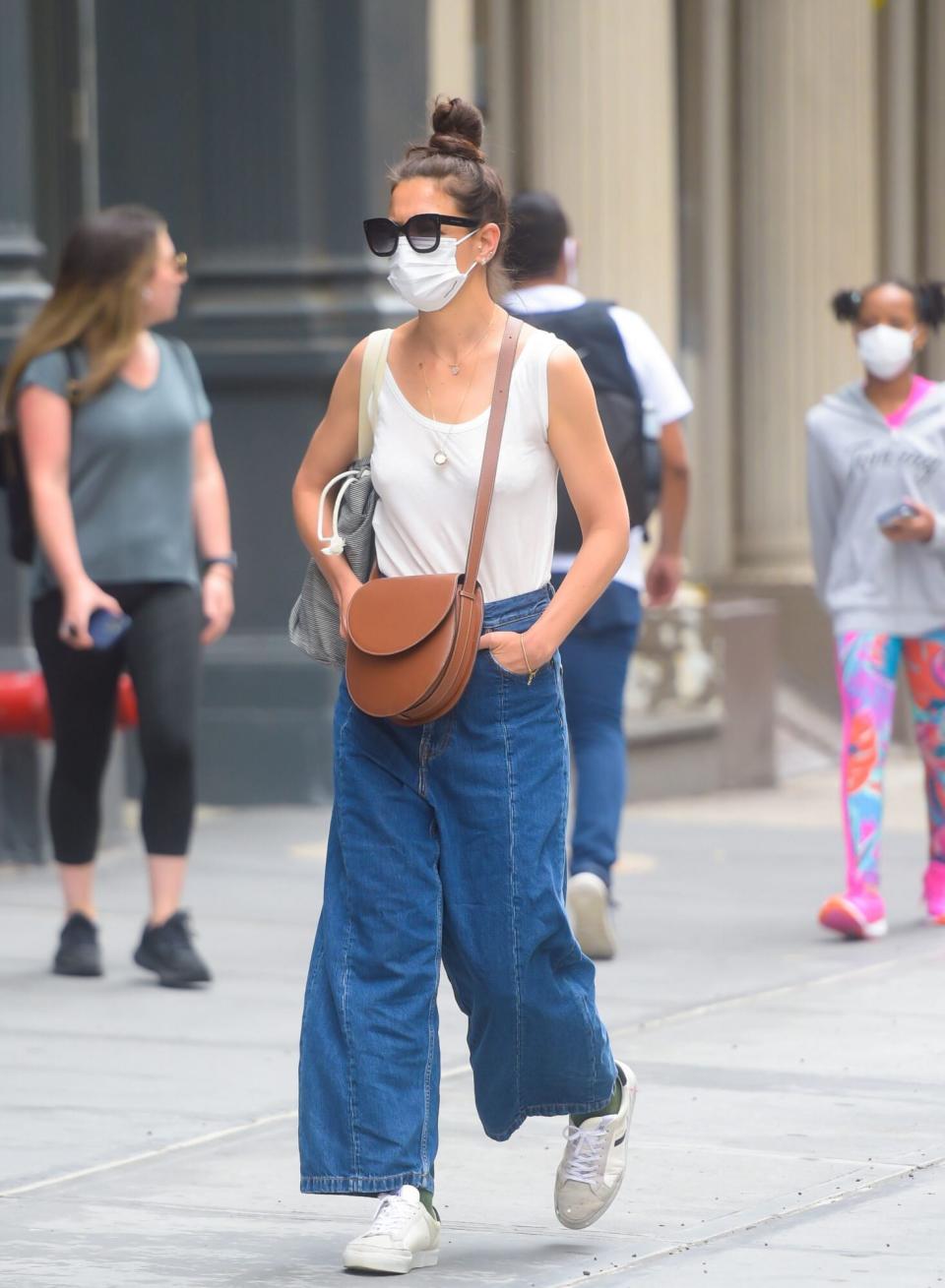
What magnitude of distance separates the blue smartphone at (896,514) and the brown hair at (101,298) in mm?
2120

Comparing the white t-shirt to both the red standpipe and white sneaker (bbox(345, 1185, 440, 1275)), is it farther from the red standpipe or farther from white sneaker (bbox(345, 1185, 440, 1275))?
white sneaker (bbox(345, 1185, 440, 1275))

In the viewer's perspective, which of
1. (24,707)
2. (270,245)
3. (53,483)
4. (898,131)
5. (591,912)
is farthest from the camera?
(898,131)

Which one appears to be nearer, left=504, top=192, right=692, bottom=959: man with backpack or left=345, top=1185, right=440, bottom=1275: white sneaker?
left=345, top=1185, right=440, bottom=1275: white sneaker

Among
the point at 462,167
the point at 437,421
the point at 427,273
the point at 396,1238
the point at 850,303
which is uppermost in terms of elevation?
the point at 462,167

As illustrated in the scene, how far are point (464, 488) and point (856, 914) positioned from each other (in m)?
3.44

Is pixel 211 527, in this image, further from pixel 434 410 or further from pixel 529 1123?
pixel 434 410

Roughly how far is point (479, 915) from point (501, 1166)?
0.87 metres

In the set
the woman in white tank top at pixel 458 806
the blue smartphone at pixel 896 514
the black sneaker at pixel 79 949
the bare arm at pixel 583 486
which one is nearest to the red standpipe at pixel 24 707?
the black sneaker at pixel 79 949

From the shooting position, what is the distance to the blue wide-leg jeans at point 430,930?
4230 millimetres

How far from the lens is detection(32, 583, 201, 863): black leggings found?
6.63 meters

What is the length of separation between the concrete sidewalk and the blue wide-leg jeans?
24 cm

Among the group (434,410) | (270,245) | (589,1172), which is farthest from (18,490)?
(270,245)

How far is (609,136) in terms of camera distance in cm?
1189

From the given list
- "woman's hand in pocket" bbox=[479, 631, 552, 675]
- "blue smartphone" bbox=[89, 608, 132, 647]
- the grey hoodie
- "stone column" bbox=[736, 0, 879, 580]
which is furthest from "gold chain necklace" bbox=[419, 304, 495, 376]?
"stone column" bbox=[736, 0, 879, 580]
